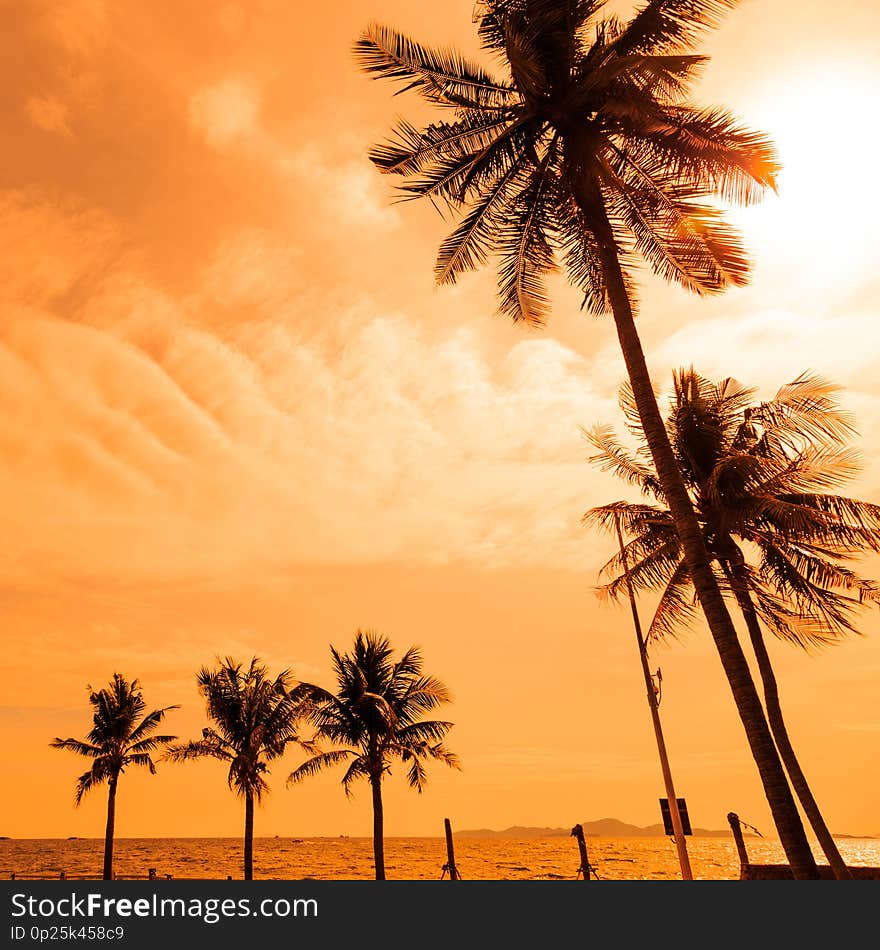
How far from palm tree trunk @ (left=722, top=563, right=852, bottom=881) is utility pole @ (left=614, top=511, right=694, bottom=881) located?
2.89 metres

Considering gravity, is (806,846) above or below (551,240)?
below

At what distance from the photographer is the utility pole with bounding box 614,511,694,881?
64.2ft

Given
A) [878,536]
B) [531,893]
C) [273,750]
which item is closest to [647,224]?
[878,536]

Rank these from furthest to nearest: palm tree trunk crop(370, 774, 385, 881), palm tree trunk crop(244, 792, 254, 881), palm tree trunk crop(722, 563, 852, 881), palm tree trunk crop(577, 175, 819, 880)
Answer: palm tree trunk crop(244, 792, 254, 881) < palm tree trunk crop(370, 774, 385, 881) < palm tree trunk crop(722, 563, 852, 881) < palm tree trunk crop(577, 175, 819, 880)

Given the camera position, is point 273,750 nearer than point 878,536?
No

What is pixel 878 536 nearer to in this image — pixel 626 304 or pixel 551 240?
pixel 626 304

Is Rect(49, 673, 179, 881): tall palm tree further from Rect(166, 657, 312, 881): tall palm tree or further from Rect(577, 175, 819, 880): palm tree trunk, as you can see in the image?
Rect(577, 175, 819, 880): palm tree trunk

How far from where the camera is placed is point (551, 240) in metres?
15.5

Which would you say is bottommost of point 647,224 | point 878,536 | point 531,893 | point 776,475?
point 531,893

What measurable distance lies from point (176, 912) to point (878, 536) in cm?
1615

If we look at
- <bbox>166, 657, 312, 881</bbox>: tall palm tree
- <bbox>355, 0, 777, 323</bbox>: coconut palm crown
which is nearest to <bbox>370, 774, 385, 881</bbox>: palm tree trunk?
<bbox>166, 657, 312, 881</bbox>: tall palm tree

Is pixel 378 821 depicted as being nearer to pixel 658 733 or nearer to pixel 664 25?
pixel 658 733

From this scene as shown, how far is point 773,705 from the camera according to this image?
18734 millimetres

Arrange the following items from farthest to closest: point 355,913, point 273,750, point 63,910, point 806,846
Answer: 1. point 273,750
2. point 806,846
3. point 63,910
4. point 355,913
